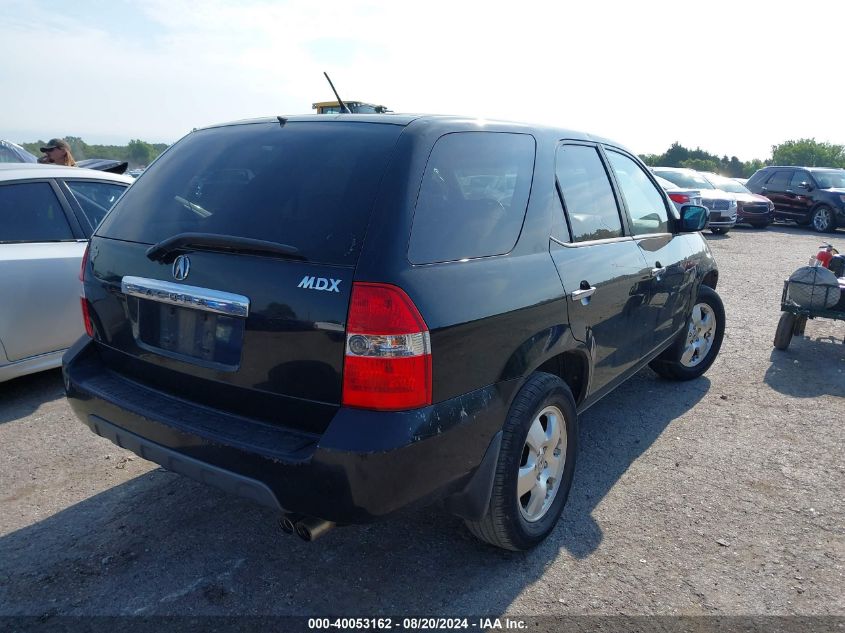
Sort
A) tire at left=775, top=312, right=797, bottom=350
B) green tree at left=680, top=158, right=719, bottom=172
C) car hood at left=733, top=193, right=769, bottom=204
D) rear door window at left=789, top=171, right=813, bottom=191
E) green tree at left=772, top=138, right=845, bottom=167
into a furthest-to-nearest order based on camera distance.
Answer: green tree at left=772, top=138, right=845, bottom=167 → green tree at left=680, top=158, right=719, bottom=172 → rear door window at left=789, top=171, right=813, bottom=191 → car hood at left=733, top=193, right=769, bottom=204 → tire at left=775, top=312, right=797, bottom=350

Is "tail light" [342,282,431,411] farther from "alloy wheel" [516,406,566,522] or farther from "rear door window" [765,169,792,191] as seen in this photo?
"rear door window" [765,169,792,191]

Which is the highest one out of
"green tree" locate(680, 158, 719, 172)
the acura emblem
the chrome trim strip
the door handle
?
"green tree" locate(680, 158, 719, 172)

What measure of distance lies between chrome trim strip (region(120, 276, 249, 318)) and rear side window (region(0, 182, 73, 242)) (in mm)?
2405

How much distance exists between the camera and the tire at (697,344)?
4.89m

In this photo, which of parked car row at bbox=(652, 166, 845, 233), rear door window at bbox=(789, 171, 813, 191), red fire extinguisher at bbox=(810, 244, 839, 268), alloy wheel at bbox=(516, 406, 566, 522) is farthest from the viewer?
rear door window at bbox=(789, 171, 813, 191)

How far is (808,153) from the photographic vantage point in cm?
8656

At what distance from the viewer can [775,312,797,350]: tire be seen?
5.93m

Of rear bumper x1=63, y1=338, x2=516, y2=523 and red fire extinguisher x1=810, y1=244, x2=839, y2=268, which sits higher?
red fire extinguisher x1=810, y1=244, x2=839, y2=268

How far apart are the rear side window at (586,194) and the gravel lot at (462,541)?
1.35m

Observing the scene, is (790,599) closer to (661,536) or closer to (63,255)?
(661,536)

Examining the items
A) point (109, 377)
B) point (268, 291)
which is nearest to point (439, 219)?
point (268, 291)

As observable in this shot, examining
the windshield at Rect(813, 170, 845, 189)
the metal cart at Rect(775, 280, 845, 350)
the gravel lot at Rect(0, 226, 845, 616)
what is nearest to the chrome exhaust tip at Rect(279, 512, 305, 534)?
the gravel lot at Rect(0, 226, 845, 616)

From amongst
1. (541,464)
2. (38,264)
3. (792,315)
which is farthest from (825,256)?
(38,264)

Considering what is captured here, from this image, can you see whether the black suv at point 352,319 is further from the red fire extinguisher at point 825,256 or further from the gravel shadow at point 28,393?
the red fire extinguisher at point 825,256
